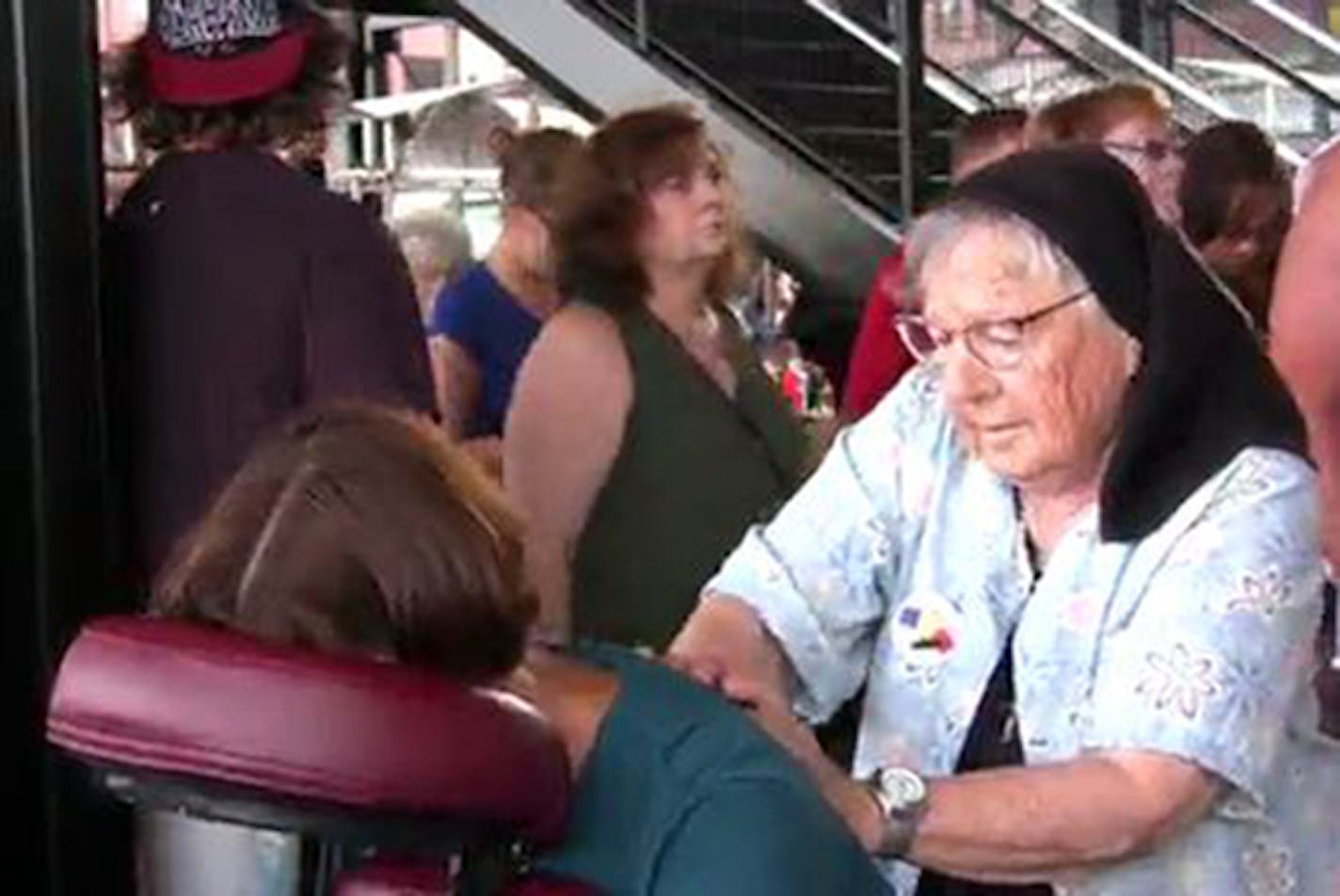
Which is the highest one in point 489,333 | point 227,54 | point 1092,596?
point 227,54

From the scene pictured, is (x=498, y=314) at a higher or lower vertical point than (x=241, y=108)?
lower

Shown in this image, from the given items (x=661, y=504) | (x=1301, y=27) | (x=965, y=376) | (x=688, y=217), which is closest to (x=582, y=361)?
(x=661, y=504)

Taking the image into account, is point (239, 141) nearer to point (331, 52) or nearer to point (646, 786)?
point (331, 52)

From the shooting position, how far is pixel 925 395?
2322 mm

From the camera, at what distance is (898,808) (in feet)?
6.44

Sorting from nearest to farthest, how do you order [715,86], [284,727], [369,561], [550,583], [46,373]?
1. [284,727]
2. [369,561]
3. [550,583]
4. [46,373]
5. [715,86]

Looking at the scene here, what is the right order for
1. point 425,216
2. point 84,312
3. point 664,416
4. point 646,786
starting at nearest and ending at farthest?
point 646,786 → point 84,312 → point 664,416 → point 425,216

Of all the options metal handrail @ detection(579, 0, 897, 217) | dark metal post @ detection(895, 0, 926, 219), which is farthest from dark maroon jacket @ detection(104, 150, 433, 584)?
metal handrail @ detection(579, 0, 897, 217)

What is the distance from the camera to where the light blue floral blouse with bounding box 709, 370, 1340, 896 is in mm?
2055

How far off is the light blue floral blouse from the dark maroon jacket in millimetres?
674

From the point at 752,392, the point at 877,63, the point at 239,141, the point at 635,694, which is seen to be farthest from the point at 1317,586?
the point at 877,63

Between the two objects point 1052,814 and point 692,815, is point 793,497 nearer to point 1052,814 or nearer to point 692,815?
point 1052,814

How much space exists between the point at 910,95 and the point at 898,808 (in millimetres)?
5535

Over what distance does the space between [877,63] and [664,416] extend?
4394 mm
